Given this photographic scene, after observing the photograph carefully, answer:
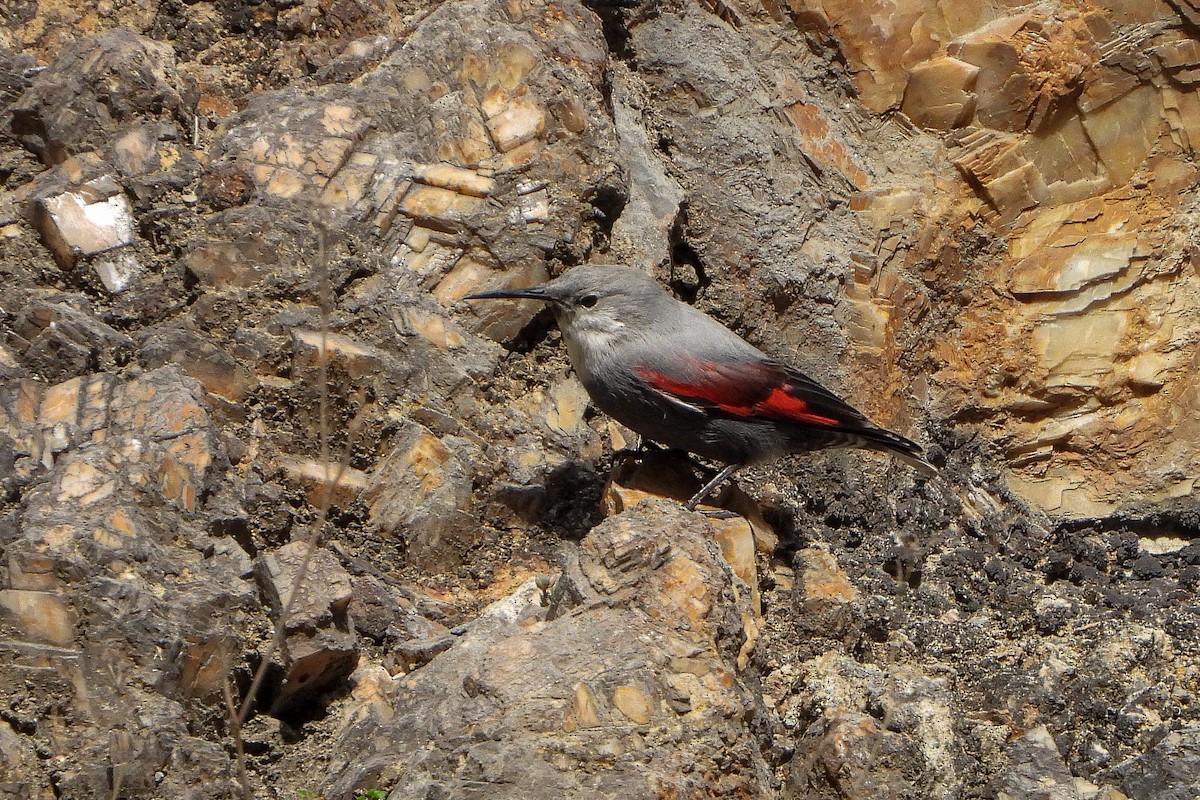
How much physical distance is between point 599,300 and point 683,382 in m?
0.44

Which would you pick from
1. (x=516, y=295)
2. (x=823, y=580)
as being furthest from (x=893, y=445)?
(x=516, y=295)

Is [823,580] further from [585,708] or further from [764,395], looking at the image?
[585,708]

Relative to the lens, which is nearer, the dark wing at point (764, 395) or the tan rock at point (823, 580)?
the tan rock at point (823, 580)

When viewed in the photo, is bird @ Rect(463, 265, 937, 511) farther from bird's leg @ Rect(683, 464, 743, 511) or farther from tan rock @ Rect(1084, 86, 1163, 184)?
tan rock @ Rect(1084, 86, 1163, 184)

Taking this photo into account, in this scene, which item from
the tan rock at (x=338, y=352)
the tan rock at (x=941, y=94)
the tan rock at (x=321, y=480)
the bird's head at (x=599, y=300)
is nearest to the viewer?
the tan rock at (x=321, y=480)

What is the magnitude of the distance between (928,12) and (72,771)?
456 cm

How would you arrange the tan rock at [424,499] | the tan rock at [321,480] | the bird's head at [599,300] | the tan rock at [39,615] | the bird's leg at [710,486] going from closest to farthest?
the tan rock at [39,615] < the tan rock at [321,480] < the tan rock at [424,499] < the bird's leg at [710,486] < the bird's head at [599,300]

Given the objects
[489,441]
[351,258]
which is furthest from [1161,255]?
[351,258]

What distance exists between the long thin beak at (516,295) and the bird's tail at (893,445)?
49.7 inches

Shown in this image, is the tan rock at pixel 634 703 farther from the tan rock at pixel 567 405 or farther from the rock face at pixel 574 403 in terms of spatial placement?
the tan rock at pixel 567 405

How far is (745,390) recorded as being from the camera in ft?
15.0

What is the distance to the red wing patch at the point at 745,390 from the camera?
4488mm

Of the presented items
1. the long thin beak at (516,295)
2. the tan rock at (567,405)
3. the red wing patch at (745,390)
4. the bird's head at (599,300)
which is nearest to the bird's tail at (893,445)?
the red wing patch at (745,390)

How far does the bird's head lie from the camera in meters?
4.57
